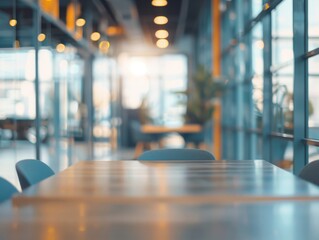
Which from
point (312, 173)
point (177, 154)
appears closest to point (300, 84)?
point (177, 154)

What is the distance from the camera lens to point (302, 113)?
14.1ft

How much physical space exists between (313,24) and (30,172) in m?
2.71

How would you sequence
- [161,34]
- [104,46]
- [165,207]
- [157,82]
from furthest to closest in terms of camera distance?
[157,82] < [104,46] < [161,34] < [165,207]

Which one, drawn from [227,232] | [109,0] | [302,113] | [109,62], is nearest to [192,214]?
[227,232]

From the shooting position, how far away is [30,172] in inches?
96.6

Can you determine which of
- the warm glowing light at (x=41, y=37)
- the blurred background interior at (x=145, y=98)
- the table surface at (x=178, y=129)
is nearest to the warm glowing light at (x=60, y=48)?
the blurred background interior at (x=145, y=98)

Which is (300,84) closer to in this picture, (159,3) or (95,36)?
(159,3)

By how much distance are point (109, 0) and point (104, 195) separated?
7569mm

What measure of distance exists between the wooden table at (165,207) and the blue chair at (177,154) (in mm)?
911

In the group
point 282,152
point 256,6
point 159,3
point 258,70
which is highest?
point 159,3

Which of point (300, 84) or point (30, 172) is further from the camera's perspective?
point (300, 84)

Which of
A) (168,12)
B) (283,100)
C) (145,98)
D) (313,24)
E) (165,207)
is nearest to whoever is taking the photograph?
(165,207)

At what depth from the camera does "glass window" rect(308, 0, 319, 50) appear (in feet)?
12.7

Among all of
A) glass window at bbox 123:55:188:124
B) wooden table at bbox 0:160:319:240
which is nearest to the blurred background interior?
glass window at bbox 123:55:188:124
